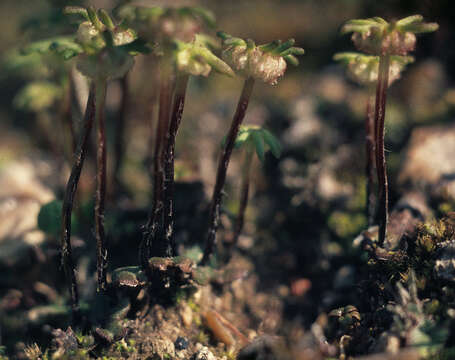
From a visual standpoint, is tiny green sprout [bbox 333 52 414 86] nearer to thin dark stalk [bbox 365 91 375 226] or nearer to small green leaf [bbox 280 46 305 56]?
thin dark stalk [bbox 365 91 375 226]

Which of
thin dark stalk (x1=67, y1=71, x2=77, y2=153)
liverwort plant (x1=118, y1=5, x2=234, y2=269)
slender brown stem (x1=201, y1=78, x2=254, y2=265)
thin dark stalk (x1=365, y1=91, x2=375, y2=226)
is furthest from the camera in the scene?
thin dark stalk (x1=67, y1=71, x2=77, y2=153)

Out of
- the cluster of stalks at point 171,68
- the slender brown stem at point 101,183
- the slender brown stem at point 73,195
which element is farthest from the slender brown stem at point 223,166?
the slender brown stem at point 73,195

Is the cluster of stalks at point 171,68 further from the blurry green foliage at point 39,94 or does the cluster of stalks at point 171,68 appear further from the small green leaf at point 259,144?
the blurry green foliage at point 39,94

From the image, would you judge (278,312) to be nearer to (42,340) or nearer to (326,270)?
(326,270)

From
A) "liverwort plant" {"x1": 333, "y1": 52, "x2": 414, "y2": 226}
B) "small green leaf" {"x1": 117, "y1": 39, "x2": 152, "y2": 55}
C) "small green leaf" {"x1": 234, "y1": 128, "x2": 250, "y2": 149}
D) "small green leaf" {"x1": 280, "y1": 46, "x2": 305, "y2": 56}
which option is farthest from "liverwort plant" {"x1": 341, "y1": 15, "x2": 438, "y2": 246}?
"small green leaf" {"x1": 117, "y1": 39, "x2": 152, "y2": 55}

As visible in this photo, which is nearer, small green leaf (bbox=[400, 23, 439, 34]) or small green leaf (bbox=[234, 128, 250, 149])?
small green leaf (bbox=[400, 23, 439, 34])

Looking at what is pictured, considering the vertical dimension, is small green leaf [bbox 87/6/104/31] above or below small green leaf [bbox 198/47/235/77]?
above
